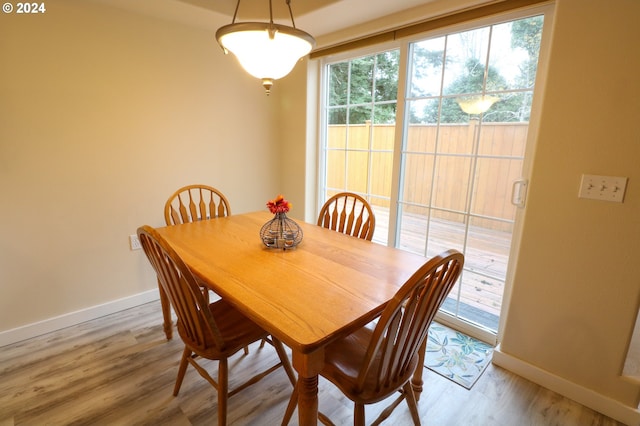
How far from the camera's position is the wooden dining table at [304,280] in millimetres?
984

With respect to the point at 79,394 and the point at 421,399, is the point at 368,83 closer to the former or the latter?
the point at 421,399

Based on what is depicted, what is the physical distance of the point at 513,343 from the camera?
5.87 feet

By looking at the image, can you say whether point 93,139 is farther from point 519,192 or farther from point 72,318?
point 519,192

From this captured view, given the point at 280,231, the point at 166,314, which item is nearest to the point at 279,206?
the point at 280,231

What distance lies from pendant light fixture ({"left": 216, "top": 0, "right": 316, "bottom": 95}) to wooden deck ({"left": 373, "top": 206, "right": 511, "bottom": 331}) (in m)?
1.50

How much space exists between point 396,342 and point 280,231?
2.63 feet

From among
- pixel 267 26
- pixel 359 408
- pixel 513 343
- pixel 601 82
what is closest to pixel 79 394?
pixel 359 408

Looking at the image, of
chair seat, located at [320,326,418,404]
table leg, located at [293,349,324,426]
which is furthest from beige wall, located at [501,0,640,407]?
table leg, located at [293,349,324,426]

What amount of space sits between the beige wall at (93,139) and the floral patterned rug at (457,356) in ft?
6.95

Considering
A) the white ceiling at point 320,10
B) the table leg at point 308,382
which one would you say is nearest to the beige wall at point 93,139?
the white ceiling at point 320,10

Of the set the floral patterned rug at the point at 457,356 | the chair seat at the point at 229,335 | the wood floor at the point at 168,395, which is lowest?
the wood floor at the point at 168,395

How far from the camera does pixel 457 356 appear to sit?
1.93 m

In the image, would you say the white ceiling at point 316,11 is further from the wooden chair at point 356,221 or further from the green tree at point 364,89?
the wooden chair at point 356,221

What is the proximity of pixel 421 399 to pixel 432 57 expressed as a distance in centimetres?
203
